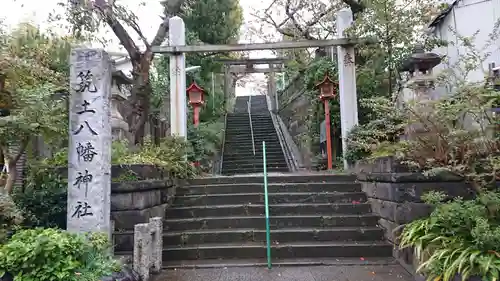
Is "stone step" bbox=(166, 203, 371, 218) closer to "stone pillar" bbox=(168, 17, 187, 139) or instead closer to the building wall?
"stone pillar" bbox=(168, 17, 187, 139)

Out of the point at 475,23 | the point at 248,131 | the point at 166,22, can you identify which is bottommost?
the point at 248,131

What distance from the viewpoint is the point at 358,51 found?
863 cm

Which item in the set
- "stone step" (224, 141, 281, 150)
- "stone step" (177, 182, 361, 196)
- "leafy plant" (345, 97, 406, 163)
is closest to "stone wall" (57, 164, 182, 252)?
"stone step" (177, 182, 361, 196)

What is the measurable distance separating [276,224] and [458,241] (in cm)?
291

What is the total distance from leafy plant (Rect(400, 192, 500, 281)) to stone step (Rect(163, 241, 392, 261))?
2.97 ft

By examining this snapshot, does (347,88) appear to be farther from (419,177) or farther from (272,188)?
(419,177)

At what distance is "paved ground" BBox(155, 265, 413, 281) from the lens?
4492mm

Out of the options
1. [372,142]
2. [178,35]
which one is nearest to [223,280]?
[372,142]

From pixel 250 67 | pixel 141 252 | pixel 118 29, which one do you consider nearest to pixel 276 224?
pixel 141 252

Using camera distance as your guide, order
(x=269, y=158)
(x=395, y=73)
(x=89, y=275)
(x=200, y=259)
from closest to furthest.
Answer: (x=89, y=275) < (x=200, y=259) < (x=395, y=73) < (x=269, y=158)

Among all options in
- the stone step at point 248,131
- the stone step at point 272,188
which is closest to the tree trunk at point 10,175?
the stone step at point 272,188

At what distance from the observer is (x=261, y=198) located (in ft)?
21.6

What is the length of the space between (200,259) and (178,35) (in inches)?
213

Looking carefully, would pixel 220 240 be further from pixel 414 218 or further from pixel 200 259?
pixel 414 218
